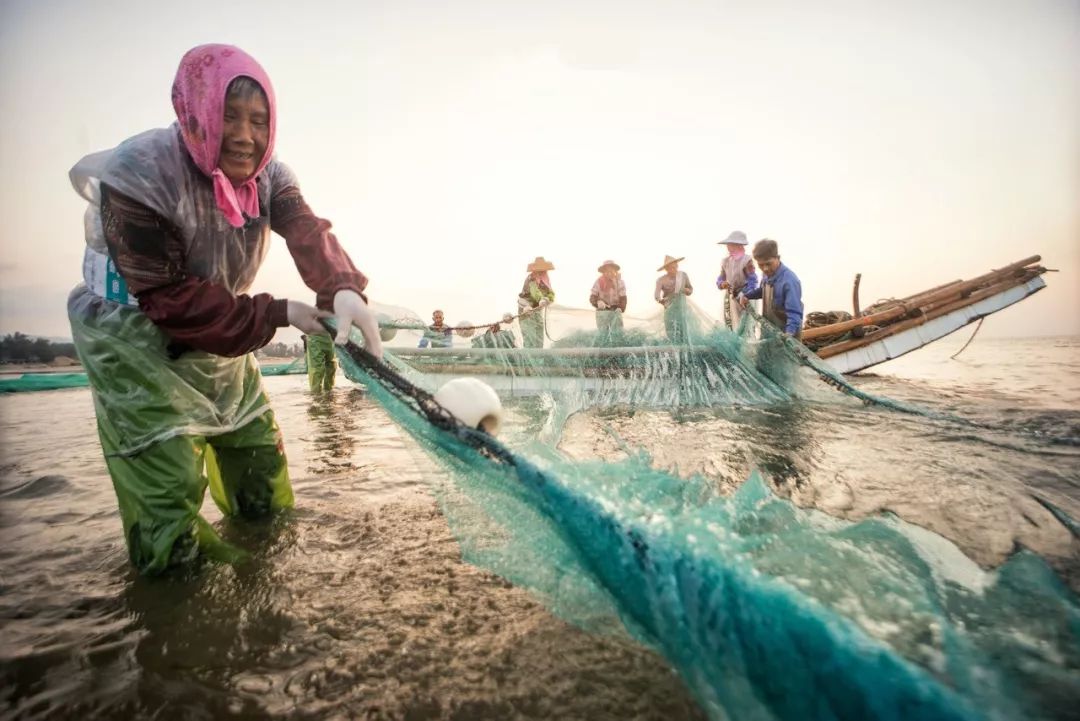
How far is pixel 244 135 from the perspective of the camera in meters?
2.01

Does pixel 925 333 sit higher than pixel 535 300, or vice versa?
pixel 535 300

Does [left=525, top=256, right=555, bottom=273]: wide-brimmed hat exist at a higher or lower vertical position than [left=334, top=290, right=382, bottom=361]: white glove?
higher

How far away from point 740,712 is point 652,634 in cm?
24

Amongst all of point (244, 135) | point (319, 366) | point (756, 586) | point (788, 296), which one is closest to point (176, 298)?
point (244, 135)

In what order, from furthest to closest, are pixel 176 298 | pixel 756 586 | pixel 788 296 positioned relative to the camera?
pixel 788 296, pixel 176 298, pixel 756 586

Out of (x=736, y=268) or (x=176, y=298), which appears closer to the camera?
(x=176, y=298)

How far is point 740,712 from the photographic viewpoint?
102cm

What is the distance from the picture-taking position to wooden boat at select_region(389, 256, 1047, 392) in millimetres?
7535

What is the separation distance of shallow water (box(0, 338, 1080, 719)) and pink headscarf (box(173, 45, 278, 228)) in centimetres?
152

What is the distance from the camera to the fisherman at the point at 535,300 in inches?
344

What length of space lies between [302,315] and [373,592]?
1226 millimetres

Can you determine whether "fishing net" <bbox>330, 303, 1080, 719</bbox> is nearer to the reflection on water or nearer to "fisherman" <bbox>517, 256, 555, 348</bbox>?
the reflection on water

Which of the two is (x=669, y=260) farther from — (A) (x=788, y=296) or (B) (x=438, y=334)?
(B) (x=438, y=334)

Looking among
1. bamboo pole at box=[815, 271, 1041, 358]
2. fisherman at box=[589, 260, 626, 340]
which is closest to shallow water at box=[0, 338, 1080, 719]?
bamboo pole at box=[815, 271, 1041, 358]
